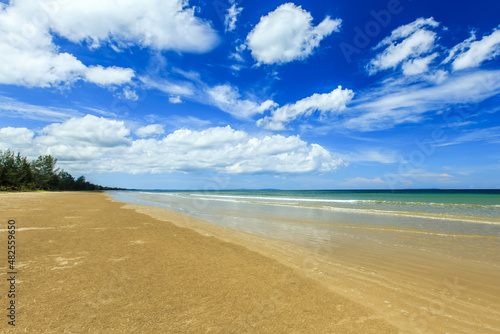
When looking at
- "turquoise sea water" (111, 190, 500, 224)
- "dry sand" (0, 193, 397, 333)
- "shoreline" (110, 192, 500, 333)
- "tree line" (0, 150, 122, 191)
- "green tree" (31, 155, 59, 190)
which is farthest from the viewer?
"green tree" (31, 155, 59, 190)

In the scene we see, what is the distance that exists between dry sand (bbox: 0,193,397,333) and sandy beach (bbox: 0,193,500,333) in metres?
0.02

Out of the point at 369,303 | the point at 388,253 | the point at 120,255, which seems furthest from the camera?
the point at 388,253

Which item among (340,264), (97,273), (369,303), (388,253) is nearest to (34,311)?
(97,273)

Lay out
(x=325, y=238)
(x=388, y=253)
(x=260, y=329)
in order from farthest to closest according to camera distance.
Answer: (x=325, y=238) < (x=388, y=253) < (x=260, y=329)

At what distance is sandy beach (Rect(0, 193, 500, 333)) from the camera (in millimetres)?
4145

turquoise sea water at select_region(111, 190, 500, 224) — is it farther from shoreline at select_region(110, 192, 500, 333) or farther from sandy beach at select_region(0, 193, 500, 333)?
sandy beach at select_region(0, 193, 500, 333)

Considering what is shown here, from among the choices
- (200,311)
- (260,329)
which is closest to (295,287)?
(260,329)

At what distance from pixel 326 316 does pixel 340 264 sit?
3999 millimetres

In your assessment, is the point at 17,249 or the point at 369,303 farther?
the point at 17,249

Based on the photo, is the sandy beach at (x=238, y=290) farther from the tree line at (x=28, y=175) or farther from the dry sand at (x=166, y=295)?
the tree line at (x=28, y=175)

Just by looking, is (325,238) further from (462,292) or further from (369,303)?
(369,303)

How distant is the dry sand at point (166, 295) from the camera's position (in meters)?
4.04

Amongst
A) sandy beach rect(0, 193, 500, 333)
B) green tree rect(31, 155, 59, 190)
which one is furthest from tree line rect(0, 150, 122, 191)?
sandy beach rect(0, 193, 500, 333)

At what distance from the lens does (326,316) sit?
176 inches
